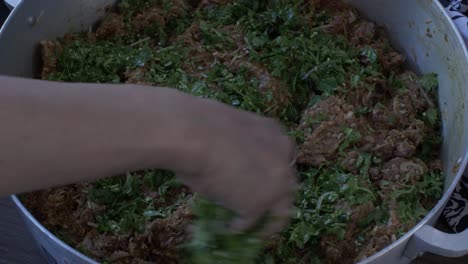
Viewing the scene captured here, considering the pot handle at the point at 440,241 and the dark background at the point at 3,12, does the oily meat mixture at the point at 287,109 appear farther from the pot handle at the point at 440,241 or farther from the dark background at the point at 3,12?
the dark background at the point at 3,12

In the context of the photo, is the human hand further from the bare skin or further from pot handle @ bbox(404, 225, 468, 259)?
pot handle @ bbox(404, 225, 468, 259)

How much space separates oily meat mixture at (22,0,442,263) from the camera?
1254 mm

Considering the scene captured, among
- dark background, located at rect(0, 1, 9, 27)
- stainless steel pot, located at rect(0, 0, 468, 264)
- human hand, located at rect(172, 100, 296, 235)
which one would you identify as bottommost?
dark background, located at rect(0, 1, 9, 27)

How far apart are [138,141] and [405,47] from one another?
1142 millimetres

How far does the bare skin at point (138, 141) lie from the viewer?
67cm

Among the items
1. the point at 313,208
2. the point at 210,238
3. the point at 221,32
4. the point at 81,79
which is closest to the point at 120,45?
the point at 81,79

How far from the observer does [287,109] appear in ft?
4.89

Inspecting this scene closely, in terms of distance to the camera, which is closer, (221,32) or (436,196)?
(436,196)

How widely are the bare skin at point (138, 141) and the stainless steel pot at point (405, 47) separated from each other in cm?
40

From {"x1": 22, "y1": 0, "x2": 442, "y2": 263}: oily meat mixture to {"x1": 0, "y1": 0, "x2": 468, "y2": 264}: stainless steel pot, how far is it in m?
0.04

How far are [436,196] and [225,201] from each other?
27.5 inches

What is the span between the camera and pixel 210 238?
97cm

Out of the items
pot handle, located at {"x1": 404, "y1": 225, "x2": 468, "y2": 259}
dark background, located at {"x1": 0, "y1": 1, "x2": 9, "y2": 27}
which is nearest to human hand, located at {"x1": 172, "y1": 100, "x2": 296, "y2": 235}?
pot handle, located at {"x1": 404, "y1": 225, "x2": 468, "y2": 259}

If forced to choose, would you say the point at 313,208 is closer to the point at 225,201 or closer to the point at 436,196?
the point at 436,196
